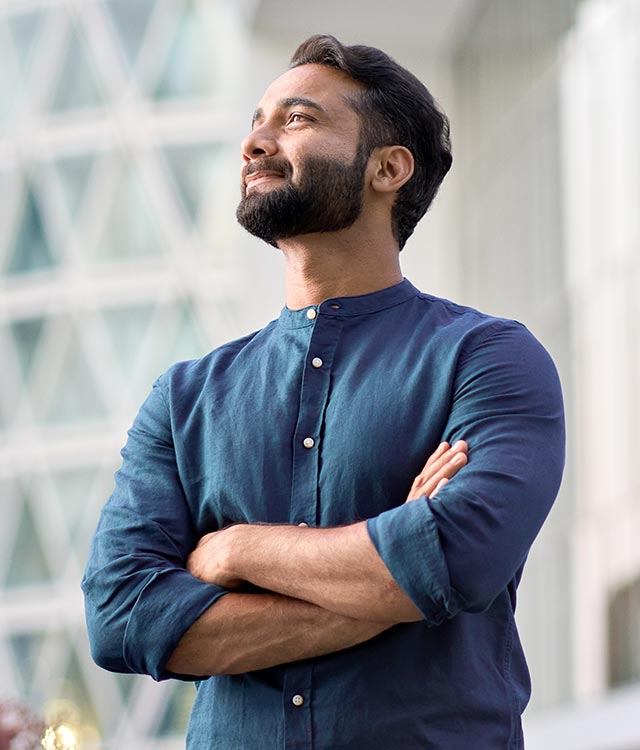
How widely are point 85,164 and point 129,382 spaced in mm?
4432

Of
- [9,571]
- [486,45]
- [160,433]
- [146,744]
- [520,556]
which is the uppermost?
[486,45]

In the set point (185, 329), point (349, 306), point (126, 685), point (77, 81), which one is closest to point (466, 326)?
point (349, 306)

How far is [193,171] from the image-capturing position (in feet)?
104

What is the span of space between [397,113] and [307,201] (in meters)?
0.34

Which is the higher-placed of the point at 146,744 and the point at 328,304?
the point at 328,304

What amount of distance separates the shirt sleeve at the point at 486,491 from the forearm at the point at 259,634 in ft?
0.60

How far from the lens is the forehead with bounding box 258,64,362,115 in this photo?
11.6 feet

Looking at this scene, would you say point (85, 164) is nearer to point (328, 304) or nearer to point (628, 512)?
point (628, 512)

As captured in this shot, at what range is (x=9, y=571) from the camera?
32219mm

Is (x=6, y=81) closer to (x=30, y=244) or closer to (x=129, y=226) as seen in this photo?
(x=30, y=244)

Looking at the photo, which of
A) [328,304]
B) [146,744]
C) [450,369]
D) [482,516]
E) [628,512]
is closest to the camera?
[482,516]

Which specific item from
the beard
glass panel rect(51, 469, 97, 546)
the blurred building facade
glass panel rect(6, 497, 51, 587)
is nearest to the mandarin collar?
the beard

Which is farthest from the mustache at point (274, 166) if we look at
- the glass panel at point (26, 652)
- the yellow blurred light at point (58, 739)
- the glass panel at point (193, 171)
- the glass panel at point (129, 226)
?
the glass panel at point (26, 652)

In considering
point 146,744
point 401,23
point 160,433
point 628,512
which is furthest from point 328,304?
point 146,744
